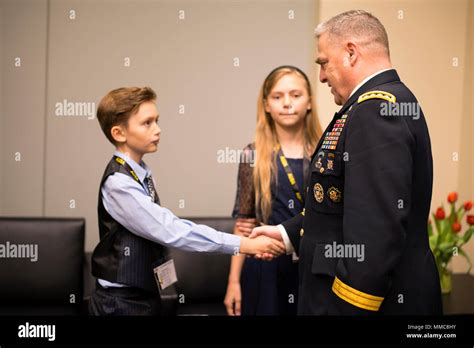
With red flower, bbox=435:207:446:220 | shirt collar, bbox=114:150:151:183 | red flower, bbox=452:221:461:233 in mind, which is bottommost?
red flower, bbox=452:221:461:233

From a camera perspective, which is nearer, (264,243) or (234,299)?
(264,243)

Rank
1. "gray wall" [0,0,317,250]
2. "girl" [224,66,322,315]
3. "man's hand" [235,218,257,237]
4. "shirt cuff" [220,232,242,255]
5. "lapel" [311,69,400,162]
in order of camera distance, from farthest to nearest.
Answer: "gray wall" [0,0,317,250], "man's hand" [235,218,257,237], "girl" [224,66,322,315], "shirt cuff" [220,232,242,255], "lapel" [311,69,400,162]

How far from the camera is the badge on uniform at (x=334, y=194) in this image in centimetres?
182

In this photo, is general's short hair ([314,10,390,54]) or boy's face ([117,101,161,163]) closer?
general's short hair ([314,10,390,54])

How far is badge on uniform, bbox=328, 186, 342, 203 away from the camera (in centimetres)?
182

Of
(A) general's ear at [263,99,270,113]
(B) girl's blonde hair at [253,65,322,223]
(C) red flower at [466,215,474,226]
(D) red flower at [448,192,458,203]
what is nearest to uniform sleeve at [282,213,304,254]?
(B) girl's blonde hair at [253,65,322,223]

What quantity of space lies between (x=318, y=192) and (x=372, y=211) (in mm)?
267

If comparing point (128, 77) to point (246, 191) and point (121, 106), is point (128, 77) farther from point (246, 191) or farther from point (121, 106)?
point (246, 191)

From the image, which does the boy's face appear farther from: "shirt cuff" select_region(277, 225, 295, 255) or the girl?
"shirt cuff" select_region(277, 225, 295, 255)

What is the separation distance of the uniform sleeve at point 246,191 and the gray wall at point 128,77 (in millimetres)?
255

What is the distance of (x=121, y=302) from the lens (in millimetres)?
2117

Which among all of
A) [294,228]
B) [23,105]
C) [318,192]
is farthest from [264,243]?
[23,105]

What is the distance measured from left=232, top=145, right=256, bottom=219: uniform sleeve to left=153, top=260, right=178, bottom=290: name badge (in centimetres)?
48

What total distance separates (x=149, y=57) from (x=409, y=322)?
1.66m
